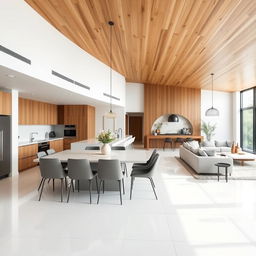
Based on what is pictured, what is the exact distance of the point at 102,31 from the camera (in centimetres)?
507

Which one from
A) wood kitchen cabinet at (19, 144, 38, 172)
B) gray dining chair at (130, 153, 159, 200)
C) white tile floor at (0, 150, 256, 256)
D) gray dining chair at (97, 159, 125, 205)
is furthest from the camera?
wood kitchen cabinet at (19, 144, 38, 172)

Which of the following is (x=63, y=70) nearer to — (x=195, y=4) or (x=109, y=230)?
(x=195, y=4)

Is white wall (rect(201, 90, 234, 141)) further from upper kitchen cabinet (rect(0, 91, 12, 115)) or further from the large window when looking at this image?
upper kitchen cabinet (rect(0, 91, 12, 115))

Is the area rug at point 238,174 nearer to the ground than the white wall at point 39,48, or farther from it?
nearer to the ground

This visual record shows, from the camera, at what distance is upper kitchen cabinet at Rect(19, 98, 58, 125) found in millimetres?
7328

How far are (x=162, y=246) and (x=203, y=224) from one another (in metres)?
0.88

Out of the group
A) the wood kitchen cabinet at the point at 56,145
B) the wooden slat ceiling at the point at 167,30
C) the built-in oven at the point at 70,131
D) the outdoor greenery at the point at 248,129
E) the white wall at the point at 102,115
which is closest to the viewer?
the wooden slat ceiling at the point at 167,30

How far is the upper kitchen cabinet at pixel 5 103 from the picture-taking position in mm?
5469

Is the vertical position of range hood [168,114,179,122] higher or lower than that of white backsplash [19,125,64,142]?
higher

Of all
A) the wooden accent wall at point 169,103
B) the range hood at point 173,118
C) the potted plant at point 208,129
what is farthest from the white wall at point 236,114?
the range hood at point 173,118

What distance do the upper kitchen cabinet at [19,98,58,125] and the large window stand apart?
8.75m

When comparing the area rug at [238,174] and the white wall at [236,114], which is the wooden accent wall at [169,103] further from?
the area rug at [238,174]

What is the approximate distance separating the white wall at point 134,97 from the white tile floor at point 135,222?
25.7ft

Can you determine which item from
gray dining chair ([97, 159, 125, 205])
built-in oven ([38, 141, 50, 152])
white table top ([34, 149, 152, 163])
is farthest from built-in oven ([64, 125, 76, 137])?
gray dining chair ([97, 159, 125, 205])
